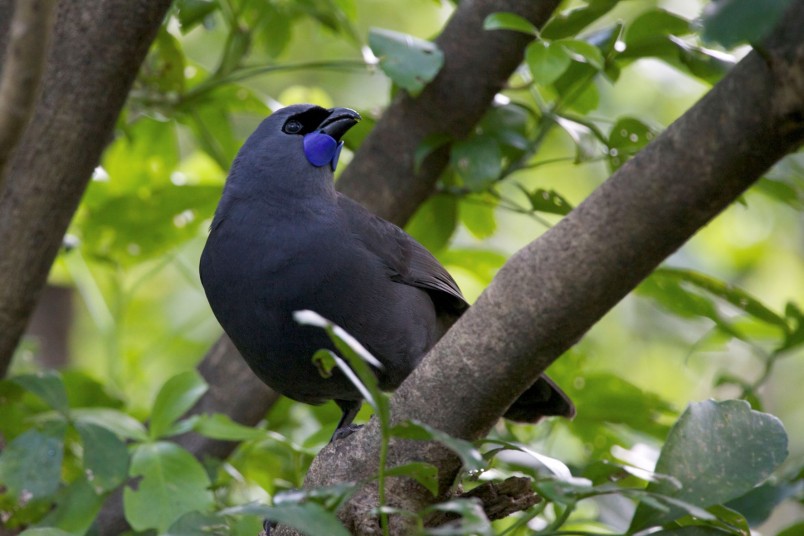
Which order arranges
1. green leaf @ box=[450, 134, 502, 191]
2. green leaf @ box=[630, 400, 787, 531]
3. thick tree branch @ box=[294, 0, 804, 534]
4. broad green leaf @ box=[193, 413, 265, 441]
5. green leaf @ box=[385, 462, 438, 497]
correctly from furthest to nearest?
green leaf @ box=[450, 134, 502, 191] → broad green leaf @ box=[193, 413, 265, 441] → green leaf @ box=[630, 400, 787, 531] → green leaf @ box=[385, 462, 438, 497] → thick tree branch @ box=[294, 0, 804, 534]

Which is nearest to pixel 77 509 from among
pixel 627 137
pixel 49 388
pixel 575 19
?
pixel 49 388

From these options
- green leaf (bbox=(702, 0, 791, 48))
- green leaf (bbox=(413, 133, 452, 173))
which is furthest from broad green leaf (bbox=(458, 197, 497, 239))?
green leaf (bbox=(702, 0, 791, 48))

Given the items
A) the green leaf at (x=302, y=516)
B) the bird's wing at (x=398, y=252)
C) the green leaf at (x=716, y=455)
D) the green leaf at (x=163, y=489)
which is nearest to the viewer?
the green leaf at (x=302, y=516)

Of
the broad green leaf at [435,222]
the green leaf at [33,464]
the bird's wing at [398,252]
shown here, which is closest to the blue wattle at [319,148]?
the bird's wing at [398,252]

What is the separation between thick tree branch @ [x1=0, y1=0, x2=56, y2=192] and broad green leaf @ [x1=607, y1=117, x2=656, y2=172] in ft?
7.44

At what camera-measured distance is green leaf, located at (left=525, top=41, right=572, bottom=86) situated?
9.51 feet

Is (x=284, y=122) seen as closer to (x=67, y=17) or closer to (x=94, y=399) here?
(x=67, y=17)

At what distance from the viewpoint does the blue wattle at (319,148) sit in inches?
138

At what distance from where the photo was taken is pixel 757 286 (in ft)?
24.3

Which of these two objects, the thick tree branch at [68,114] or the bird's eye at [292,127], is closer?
the thick tree branch at [68,114]

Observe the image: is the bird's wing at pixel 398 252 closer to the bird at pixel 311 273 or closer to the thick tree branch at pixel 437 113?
the bird at pixel 311 273

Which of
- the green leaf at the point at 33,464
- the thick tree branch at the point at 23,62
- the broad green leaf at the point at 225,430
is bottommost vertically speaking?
the green leaf at the point at 33,464

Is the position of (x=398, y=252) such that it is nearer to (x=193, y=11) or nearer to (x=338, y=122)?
(x=338, y=122)

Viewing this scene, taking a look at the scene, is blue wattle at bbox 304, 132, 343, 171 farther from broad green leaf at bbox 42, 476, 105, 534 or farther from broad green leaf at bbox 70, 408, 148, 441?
broad green leaf at bbox 42, 476, 105, 534
